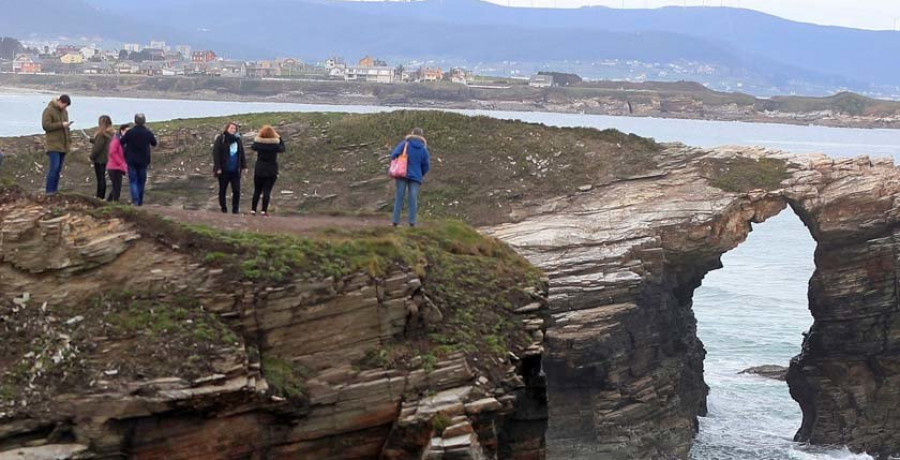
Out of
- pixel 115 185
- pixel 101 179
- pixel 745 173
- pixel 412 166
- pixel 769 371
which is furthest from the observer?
pixel 769 371

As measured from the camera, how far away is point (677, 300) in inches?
1495

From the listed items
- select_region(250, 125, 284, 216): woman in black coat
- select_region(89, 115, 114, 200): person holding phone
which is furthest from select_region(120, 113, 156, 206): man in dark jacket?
select_region(250, 125, 284, 216): woman in black coat

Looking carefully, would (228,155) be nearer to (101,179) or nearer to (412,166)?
(101,179)

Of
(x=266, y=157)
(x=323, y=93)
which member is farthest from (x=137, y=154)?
(x=323, y=93)

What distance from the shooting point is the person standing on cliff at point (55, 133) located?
23.4 meters

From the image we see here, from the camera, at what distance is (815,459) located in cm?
3619

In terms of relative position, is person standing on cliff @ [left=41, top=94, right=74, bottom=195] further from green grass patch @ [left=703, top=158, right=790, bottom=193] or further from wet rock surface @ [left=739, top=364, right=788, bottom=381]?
wet rock surface @ [left=739, top=364, right=788, bottom=381]

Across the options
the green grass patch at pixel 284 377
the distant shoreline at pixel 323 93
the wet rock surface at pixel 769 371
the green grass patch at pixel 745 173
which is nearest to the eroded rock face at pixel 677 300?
the green grass patch at pixel 745 173

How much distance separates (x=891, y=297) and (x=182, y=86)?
520ft

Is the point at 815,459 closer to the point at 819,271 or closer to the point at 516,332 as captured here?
the point at 819,271

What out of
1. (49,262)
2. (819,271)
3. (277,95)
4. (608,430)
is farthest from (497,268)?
(277,95)

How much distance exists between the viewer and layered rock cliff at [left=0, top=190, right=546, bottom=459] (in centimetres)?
1772

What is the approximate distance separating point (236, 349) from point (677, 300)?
21.5 meters

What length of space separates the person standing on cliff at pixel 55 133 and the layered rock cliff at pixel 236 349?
3617 mm
